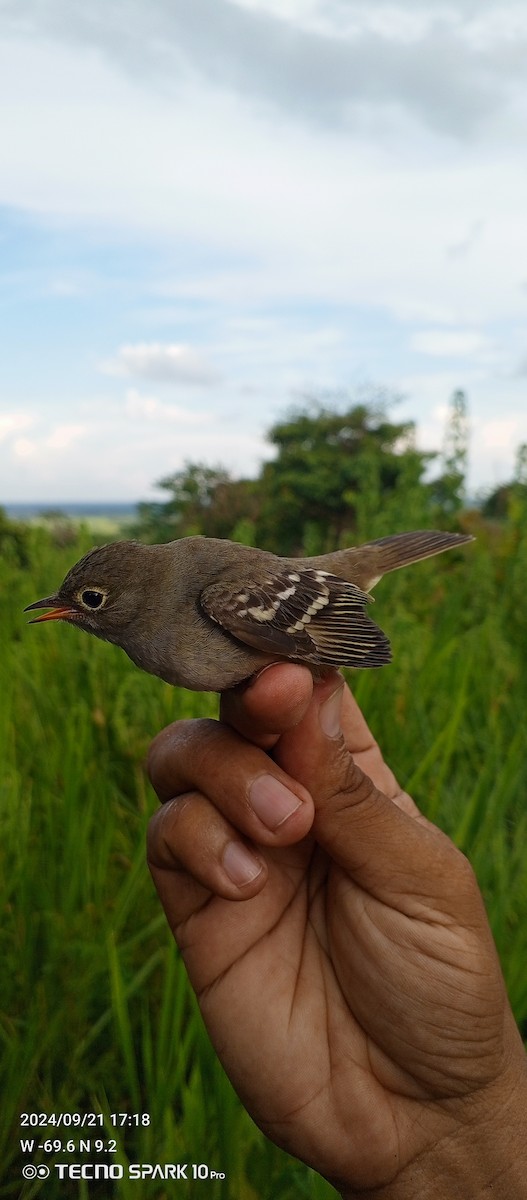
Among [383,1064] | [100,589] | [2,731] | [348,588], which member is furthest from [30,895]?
[348,588]

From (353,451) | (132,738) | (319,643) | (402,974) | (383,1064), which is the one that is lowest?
(383,1064)

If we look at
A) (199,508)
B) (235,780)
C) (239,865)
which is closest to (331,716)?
(235,780)

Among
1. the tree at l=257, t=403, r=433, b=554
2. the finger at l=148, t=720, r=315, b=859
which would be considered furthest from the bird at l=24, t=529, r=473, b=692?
the tree at l=257, t=403, r=433, b=554

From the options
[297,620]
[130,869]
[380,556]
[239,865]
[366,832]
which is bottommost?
[130,869]

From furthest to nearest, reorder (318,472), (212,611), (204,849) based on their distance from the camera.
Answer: (318,472) < (212,611) < (204,849)

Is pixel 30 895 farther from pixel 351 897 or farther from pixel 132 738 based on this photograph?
pixel 351 897

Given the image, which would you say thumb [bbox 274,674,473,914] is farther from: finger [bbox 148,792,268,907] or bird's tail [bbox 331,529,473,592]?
bird's tail [bbox 331,529,473,592]

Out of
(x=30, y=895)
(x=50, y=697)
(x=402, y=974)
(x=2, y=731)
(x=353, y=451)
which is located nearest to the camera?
(x=402, y=974)

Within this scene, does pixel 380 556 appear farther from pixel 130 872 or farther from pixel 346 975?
pixel 346 975
